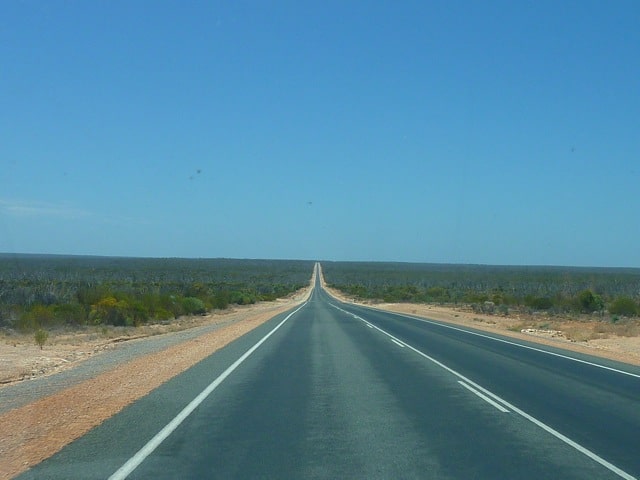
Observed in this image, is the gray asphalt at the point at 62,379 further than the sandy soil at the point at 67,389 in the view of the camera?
Yes

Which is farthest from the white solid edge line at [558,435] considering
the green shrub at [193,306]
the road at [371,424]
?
the green shrub at [193,306]

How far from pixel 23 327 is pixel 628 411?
87.9ft

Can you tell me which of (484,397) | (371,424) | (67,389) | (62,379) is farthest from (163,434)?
(62,379)

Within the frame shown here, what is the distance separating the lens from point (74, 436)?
1002cm

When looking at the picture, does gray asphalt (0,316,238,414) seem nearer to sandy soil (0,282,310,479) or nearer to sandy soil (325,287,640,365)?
sandy soil (0,282,310,479)

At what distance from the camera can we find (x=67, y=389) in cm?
1493

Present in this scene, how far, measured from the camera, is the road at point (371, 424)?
839cm

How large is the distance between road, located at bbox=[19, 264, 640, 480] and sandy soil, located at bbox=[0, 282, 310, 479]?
383 mm

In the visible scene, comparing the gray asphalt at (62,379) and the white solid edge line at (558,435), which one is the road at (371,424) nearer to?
the white solid edge line at (558,435)

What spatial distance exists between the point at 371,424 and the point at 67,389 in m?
6.81

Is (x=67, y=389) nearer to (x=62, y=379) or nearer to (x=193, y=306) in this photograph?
(x=62, y=379)

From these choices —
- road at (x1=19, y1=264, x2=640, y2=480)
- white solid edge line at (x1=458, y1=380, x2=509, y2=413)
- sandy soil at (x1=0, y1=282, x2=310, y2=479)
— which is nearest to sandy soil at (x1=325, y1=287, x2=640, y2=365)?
road at (x1=19, y1=264, x2=640, y2=480)

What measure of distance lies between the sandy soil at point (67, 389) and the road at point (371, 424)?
383mm

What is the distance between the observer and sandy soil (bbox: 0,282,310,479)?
959 centimetres
